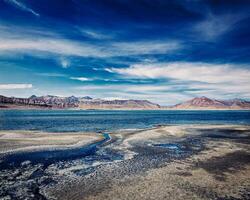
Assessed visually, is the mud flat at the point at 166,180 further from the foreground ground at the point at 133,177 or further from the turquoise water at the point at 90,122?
the turquoise water at the point at 90,122

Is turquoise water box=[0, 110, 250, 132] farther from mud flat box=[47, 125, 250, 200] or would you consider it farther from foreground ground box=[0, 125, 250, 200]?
mud flat box=[47, 125, 250, 200]

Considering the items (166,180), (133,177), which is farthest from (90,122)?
(166,180)

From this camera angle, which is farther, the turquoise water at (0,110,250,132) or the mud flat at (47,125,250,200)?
the turquoise water at (0,110,250,132)

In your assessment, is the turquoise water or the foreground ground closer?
the foreground ground

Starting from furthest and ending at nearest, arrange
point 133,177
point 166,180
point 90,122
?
point 90,122
point 133,177
point 166,180

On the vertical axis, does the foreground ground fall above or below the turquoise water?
above

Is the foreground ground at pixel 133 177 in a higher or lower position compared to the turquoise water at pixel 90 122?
higher

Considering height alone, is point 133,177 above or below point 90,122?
above

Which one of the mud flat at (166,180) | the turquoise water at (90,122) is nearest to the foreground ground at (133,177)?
the mud flat at (166,180)

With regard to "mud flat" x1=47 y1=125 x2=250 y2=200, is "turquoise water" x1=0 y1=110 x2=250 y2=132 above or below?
below

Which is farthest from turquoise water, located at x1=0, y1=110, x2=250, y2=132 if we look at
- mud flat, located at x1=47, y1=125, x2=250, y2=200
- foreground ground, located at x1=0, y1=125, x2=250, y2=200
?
mud flat, located at x1=47, y1=125, x2=250, y2=200

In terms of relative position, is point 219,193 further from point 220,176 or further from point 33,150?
point 33,150

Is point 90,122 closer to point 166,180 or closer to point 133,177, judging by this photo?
point 133,177

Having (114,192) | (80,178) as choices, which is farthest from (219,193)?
(80,178)
